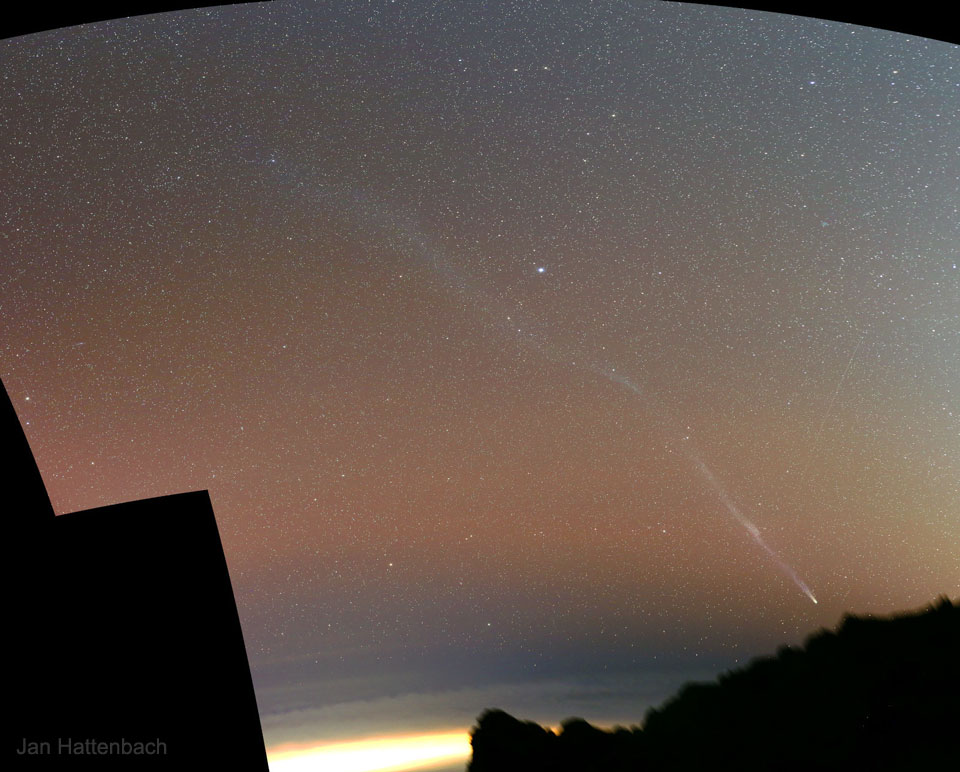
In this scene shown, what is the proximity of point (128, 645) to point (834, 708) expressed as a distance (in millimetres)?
5103

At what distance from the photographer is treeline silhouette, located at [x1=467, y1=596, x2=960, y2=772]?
119 cm

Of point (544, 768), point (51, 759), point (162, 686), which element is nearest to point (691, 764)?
point (544, 768)

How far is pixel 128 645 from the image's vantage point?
5.30m

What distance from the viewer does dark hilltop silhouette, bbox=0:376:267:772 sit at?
485 cm

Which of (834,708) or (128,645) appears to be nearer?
(834,708)

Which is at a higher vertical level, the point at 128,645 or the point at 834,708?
the point at 128,645

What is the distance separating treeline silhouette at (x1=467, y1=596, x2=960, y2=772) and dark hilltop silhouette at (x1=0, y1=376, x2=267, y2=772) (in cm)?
442

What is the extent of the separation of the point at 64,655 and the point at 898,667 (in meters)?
5.23

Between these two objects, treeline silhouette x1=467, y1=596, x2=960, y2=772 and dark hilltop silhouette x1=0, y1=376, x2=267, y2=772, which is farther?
dark hilltop silhouette x1=0, y1=376, x2=267, y2=772

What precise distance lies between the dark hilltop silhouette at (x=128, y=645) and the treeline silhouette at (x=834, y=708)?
174 inches

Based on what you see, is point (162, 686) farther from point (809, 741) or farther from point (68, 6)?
point (68, 6)

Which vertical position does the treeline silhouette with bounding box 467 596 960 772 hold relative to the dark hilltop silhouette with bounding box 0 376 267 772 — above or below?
below

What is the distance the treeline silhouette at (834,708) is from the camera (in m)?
1.19

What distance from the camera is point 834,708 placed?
4.20 ft
